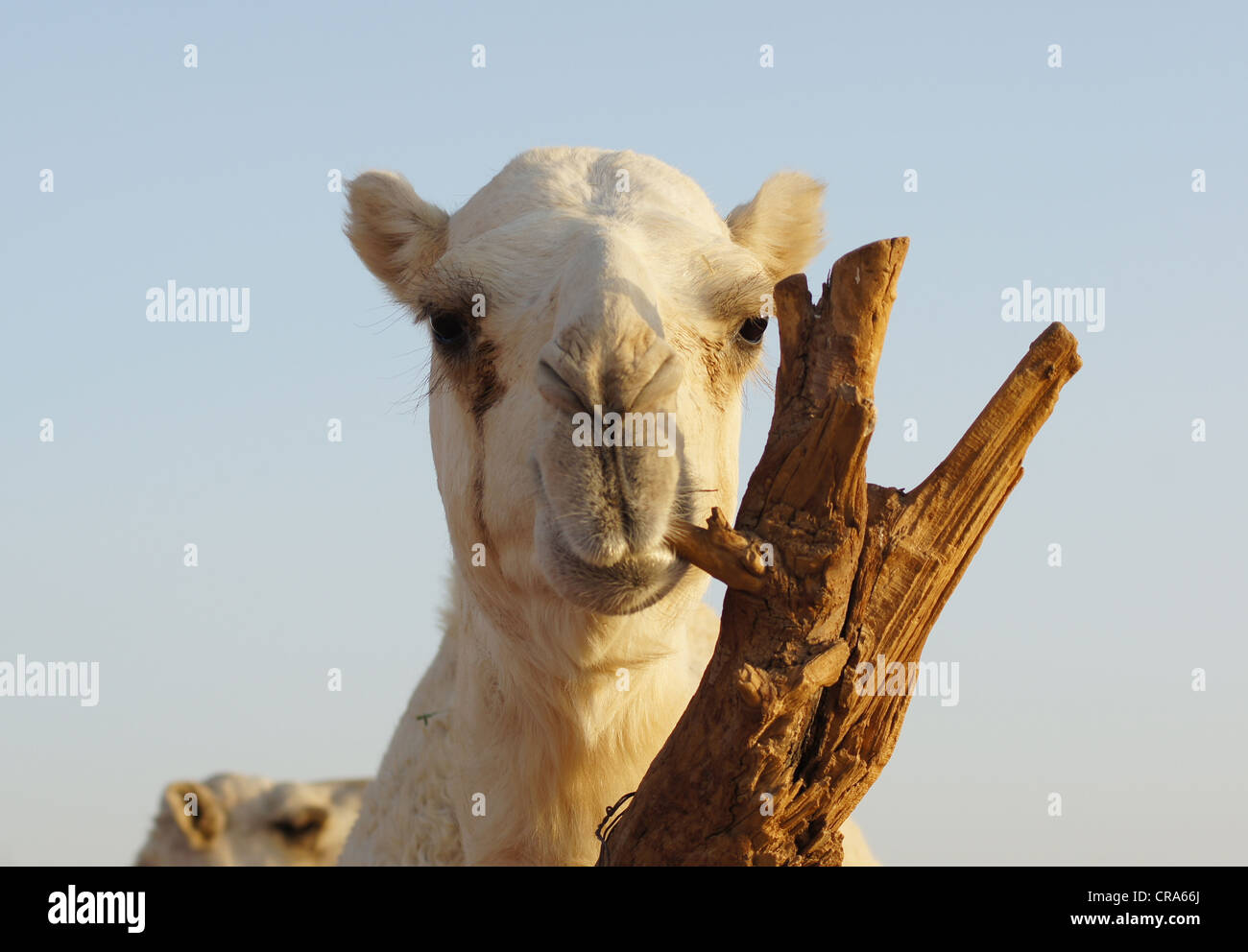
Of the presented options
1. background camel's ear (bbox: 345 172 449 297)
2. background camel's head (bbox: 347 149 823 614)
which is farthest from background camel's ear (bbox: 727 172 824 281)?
background camel's ear (bbox: 345 172 449 297)

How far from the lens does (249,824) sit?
35.0ft

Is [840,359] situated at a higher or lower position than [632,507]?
higher

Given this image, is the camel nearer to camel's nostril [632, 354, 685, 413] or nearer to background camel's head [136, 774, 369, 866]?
camel's nostril [632, 354, 685, 413]

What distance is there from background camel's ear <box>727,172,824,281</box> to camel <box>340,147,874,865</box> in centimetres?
1

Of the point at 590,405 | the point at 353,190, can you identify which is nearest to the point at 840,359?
the point at 590,405

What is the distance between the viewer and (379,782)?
6.35m

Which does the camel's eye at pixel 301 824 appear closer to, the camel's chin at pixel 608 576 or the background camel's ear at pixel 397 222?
the background camel's ear at pixel 397 222

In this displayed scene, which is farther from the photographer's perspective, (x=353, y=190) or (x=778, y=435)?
(x=353, y=190)

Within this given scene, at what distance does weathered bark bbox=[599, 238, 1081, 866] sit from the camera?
11.8 feet

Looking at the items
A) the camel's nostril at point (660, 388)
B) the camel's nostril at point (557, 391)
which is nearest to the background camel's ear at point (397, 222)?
the camel's nostril at point (557, 391)

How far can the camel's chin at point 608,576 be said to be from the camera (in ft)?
13.0
